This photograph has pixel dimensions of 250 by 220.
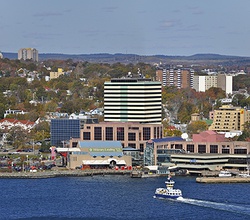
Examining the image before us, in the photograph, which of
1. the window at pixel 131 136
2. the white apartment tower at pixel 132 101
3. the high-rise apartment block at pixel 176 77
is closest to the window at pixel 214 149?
A: the window at pixel 131 136

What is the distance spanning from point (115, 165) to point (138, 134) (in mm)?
3120

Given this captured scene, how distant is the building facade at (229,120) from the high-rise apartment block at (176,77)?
34.4m

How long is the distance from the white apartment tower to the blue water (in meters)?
7.73

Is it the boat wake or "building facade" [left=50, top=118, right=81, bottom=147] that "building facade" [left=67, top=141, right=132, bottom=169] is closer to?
"building facade" [left=50, top=118, right=81, bottom=147]

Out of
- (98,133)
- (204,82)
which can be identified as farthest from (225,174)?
(204,82)

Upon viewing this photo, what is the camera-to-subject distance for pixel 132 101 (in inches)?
1965

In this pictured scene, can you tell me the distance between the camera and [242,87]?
305 feet

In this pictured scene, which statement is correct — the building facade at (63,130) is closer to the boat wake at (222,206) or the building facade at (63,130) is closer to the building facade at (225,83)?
the boat wake at (222,206)

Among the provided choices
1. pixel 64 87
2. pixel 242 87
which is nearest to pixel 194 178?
pixel 64 87

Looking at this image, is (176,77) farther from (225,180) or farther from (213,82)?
(225,180)

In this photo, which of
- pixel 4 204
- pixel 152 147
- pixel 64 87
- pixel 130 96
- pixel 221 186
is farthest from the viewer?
pixel 64 87

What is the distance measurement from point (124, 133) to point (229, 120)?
12.9m

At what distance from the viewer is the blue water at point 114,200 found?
107 feet

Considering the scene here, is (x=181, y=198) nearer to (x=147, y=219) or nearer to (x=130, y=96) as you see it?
(x=147, y=219)
